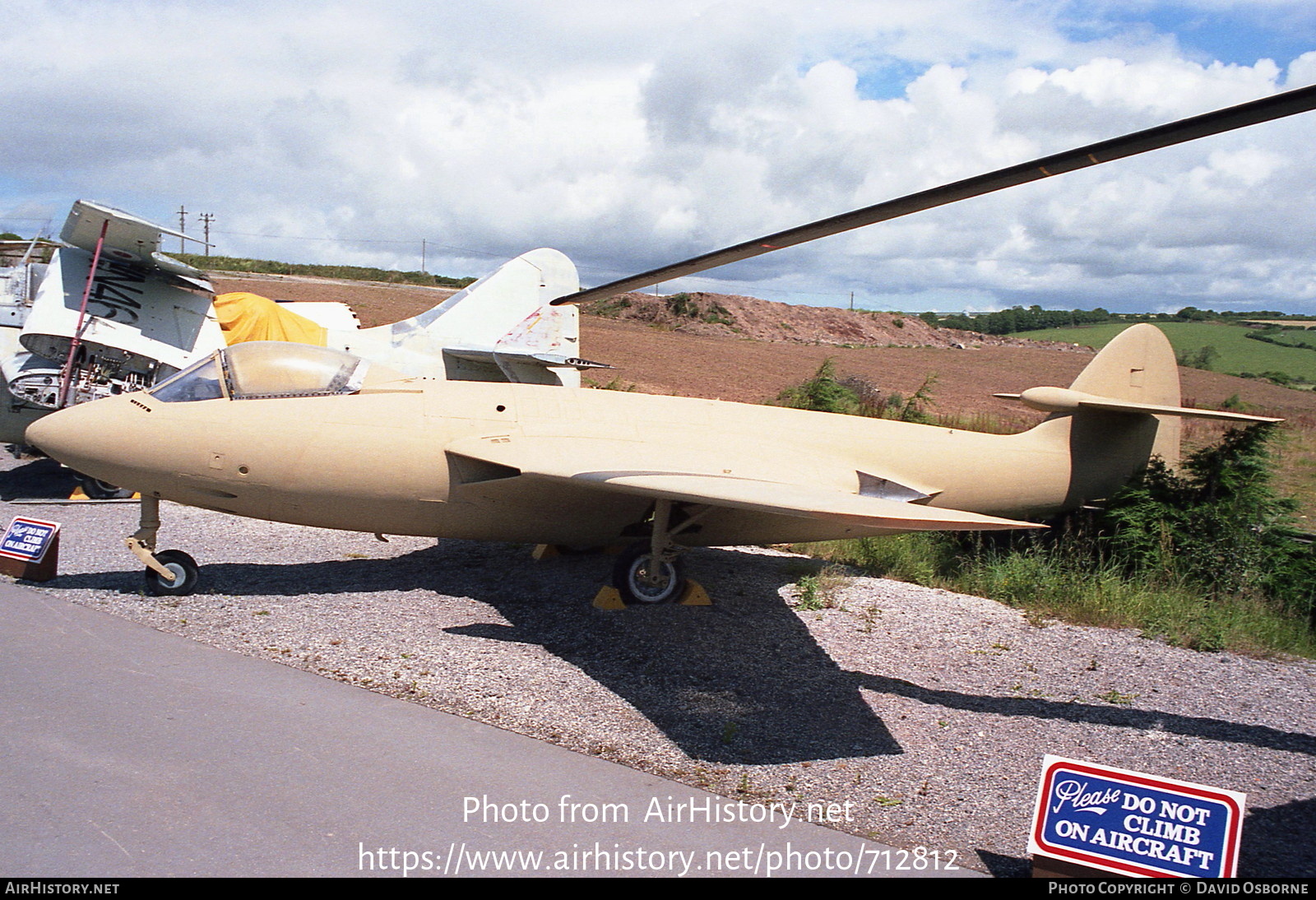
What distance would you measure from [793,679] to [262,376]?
5369 mm

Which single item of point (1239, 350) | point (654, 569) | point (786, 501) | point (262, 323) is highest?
point (1239, 350)

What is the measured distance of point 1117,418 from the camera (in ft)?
31.4

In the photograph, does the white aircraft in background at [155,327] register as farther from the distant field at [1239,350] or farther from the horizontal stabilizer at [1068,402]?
the distant field at [1239,350]

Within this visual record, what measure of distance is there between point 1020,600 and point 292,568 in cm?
751

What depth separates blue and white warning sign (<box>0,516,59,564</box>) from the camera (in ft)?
24.6

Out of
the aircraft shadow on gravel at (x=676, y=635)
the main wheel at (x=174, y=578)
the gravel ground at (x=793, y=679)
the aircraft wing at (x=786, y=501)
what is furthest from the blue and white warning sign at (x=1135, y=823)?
the main wheel at (x=174, y=578)

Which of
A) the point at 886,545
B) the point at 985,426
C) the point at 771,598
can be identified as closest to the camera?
the point at 771,598

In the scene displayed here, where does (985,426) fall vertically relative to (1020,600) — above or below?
above

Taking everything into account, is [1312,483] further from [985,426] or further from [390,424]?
[390,424]

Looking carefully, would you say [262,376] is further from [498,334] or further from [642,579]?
[498,334]

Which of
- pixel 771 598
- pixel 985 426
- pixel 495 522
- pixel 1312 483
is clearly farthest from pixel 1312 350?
pixel 495 522

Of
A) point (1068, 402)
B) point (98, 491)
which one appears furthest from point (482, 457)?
point (98, 491)

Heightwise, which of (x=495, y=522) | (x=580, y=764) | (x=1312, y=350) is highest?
(x=1312, y=350)

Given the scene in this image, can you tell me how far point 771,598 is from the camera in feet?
26.8
